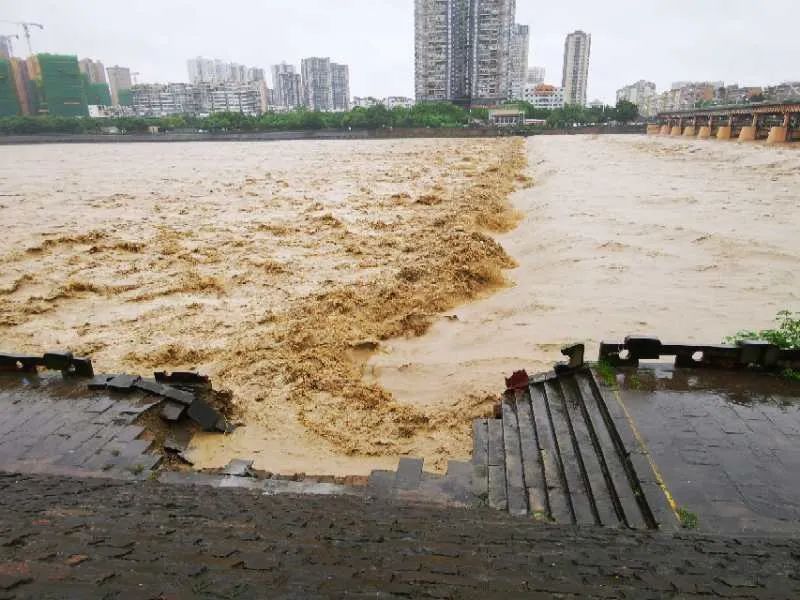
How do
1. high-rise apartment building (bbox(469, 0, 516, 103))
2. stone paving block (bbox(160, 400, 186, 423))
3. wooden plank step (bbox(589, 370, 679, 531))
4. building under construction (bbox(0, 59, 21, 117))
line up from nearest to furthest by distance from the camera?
wooden plank step (bbox(589, 370, 679, 531)) → stone paving block (bbox(160, 400, 186, 423)) → building under construction (bbox(0, 59, 21, 117)) → high-rise apartment building (bbox(469, 0, 516, 103))

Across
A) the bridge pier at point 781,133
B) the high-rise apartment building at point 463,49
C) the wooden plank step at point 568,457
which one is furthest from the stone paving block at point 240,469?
the high-rise apartment building at point 463,49

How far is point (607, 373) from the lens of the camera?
640 cm

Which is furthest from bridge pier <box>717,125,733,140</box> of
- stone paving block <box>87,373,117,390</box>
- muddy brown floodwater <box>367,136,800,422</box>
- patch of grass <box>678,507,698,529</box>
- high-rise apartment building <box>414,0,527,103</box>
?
stone paving block <box>87,373,117,390</box>

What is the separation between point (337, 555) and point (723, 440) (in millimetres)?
4095

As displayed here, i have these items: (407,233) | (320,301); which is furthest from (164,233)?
(320,301)

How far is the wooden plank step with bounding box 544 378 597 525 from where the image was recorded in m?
4.54

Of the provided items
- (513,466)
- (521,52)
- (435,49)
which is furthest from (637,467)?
(521,52)

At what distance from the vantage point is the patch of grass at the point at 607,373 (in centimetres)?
622

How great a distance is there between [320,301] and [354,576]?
8.78m

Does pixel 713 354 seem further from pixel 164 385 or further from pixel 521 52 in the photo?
pixel 521 52

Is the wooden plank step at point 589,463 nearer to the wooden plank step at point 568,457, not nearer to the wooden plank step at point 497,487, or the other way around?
the wooden plank step at point 568,457

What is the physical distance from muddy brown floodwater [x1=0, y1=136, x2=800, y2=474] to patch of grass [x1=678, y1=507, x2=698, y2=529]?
271 cm

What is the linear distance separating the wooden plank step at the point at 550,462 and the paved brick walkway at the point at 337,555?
45 centimetres

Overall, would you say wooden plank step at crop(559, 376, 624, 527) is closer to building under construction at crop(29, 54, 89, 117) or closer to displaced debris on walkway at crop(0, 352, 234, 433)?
displaced debris on walkway at crop(0, 352, 234, 433)
